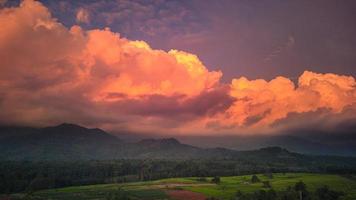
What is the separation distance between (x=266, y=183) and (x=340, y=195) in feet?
166

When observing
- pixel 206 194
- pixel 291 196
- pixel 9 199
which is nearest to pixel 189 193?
pixel 206 194

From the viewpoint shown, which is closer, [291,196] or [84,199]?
[291,196]

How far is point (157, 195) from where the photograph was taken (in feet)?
519

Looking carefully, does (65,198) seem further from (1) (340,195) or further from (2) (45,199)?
(1) (340,195)

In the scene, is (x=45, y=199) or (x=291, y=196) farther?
(x=45, y=199)

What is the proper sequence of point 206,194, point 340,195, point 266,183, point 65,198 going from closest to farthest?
point 340,195 → point 206,194 → point 65,198 → point 266,183

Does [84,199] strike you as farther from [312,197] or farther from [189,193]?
[312,197]

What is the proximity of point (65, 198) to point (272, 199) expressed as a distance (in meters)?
91.9

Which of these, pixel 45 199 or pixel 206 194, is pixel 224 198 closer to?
pixel 206 194

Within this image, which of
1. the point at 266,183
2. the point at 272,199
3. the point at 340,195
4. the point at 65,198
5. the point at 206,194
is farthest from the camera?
the point at 266,183

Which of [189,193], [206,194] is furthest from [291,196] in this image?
[189,193]

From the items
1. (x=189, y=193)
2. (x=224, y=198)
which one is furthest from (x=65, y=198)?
(x=224, y=198)

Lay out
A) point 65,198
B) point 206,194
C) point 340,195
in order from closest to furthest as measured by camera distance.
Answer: point 340,195 → point 206,194 → point 65,198

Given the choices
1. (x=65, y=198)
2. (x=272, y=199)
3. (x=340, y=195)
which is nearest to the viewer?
(x=272, y=199)
